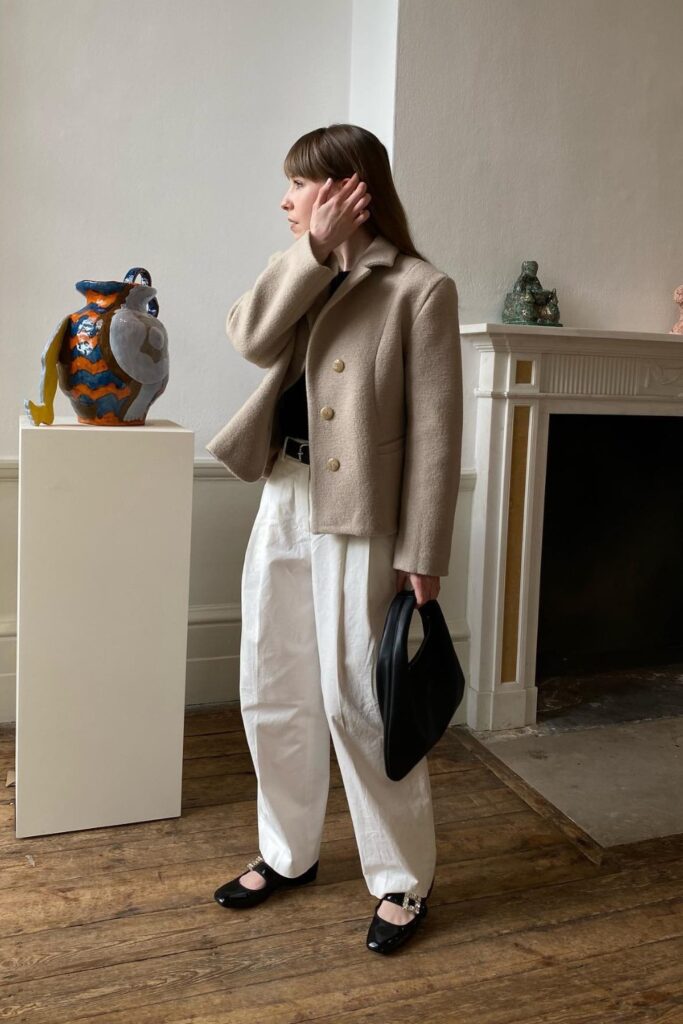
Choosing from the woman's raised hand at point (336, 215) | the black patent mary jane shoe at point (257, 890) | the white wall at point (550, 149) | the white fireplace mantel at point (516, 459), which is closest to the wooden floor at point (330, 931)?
the black patent mary jane shoe at point (257, 890)

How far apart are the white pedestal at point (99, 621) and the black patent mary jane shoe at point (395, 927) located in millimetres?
653

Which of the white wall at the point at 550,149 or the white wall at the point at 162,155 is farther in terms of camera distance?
the white wall at the point at 550,149

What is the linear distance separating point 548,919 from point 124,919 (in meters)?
0.80

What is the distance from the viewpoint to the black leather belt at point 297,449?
170cm

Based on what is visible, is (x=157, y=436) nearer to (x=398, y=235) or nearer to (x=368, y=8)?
(x=398, y=235)

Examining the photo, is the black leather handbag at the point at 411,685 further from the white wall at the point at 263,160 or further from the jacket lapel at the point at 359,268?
the white wall at the point at 263,160

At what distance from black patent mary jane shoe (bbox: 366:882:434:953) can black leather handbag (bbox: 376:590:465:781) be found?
0.87ft

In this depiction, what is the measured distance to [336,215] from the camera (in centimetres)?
158

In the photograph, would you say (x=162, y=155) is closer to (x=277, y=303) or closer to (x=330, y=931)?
(x=277, y=303)

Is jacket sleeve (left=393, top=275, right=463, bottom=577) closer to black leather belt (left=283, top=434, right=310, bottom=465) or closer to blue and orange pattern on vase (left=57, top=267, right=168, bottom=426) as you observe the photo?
black leather belt (left=283, top=434, right=310, bottom=465)

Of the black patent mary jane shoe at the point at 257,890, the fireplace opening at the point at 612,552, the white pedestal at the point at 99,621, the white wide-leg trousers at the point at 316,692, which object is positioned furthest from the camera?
the fireplace opening at the point at 612,552

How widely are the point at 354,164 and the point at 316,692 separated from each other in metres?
0.95

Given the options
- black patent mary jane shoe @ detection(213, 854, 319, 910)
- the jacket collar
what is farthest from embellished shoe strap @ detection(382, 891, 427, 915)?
the jacket collar

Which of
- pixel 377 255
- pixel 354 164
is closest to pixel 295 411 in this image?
pixel 377 255
